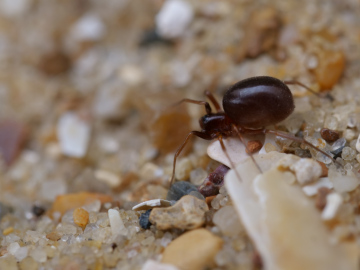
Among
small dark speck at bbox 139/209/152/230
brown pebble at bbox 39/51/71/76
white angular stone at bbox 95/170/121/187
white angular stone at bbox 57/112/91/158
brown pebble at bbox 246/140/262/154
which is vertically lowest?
white angular stone at bbox 95/170/121/187

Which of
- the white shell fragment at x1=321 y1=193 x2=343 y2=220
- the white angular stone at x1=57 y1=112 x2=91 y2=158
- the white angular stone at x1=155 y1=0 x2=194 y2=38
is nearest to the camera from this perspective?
the white shell fragment at x1=321 y1=193 x2=343 y2=220

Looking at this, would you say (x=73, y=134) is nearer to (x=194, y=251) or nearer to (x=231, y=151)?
(x=231, y=151)

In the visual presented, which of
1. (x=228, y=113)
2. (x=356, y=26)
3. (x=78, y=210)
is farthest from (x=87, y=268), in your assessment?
(x=356, y=26)

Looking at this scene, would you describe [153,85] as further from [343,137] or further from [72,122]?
[343,137]

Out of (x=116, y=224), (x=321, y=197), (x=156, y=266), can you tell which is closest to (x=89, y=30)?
(x=116, y=224)

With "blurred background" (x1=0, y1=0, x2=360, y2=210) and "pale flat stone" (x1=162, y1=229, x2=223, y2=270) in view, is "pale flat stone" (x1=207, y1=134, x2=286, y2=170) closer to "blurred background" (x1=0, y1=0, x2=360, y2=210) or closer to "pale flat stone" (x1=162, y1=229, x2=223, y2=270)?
"blurred background" (x1=0, y1=0, x2=360, y2=210)

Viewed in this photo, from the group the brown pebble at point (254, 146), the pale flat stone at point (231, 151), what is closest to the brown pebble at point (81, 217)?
the pale flat stone at point (231, 151)

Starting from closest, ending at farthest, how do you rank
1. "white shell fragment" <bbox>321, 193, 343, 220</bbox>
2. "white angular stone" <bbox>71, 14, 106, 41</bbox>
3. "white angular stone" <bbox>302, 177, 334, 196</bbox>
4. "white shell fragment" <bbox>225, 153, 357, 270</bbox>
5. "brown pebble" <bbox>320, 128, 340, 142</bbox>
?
"white shell fragment" <bbox>225, 153, 357, 270</bbox> < "white shell fragment" <bbox>321, 193, 343, 220</bbox> < "white angular stone" <bbox>302, 177, 334, 196</bbox> < "brown pebble" <bbox>320, 128, 340, 142</bbox> < "white angular stone" <bbox>71, 14, 106, 41</bbox>


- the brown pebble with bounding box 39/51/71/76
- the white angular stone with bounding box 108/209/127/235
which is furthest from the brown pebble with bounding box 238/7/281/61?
the brown pebble with bounding box 39/51/71/76
